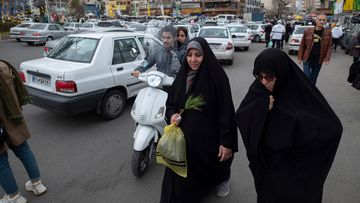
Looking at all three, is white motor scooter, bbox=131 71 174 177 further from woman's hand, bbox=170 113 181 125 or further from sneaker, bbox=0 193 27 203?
sneaker, bbox=0 193 27 203

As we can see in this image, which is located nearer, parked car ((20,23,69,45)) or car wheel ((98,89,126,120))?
car wheel ((98,89,126,120))

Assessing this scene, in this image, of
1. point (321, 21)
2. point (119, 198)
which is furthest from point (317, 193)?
point (321, 21)

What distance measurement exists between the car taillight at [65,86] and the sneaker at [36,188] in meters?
1.76

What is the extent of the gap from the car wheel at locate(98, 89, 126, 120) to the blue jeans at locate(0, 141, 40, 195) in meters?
2.15

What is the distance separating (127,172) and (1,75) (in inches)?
75.0

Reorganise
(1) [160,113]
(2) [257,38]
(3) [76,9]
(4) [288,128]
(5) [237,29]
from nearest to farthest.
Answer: (4) [288,128] < (1) [160,113] < (5) [237,29] < (2) [257,38] < (3) [76,9]

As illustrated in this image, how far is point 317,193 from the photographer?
1.89 meters

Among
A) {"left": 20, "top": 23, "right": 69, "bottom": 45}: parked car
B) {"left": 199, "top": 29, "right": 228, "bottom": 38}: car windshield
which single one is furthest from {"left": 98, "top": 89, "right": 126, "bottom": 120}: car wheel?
{"left": 20, "top": 23, "right": 69, "bottom": 45}: parked car

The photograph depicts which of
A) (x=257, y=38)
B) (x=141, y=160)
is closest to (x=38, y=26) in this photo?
(x=257, y=38)

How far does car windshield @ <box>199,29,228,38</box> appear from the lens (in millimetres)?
11781

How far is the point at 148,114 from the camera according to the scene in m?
3.19

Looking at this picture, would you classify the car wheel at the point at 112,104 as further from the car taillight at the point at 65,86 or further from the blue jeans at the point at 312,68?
the blue jeans at the point at 312,68

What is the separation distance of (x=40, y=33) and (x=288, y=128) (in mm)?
20512

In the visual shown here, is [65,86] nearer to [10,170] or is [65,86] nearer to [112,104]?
[112,104]
